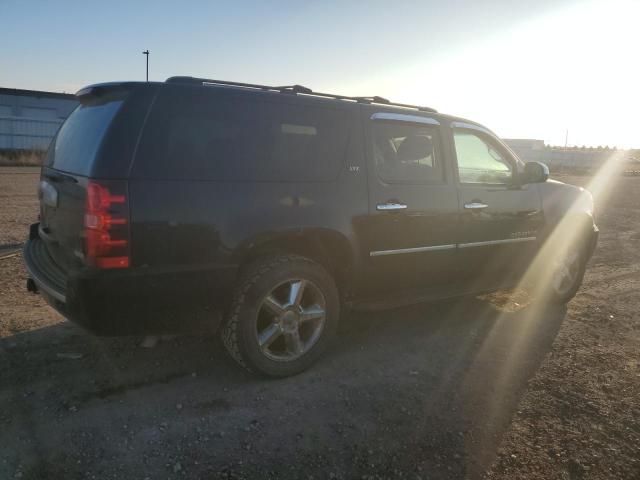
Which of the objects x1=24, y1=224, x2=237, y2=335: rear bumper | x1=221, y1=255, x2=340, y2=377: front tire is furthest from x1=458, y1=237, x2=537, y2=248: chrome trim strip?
x1=24, y1=224, x2=237, y2=335: rear bumper

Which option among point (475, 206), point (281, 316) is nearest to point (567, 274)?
point (475, 206)

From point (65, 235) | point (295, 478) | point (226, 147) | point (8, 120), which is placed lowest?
point (295, 478)

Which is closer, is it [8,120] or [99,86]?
[99,86]

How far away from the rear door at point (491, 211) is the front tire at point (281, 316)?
5.07 ft

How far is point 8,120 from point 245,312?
32.2 metres

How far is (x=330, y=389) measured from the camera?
135 inches

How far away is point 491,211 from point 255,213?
246cm

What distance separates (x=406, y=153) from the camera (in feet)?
13.8

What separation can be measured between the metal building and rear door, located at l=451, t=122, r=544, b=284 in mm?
28822

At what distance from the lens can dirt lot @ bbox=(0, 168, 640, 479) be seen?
2627 millimetres

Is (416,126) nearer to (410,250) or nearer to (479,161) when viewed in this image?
(479,161)

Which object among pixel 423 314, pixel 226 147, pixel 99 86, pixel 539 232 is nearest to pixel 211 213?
pixel 226 147

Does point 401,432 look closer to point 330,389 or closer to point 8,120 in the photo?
point 330,389

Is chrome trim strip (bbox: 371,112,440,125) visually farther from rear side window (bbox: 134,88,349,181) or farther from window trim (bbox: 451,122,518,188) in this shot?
rear side window (bbox: 134,88,349,181)
